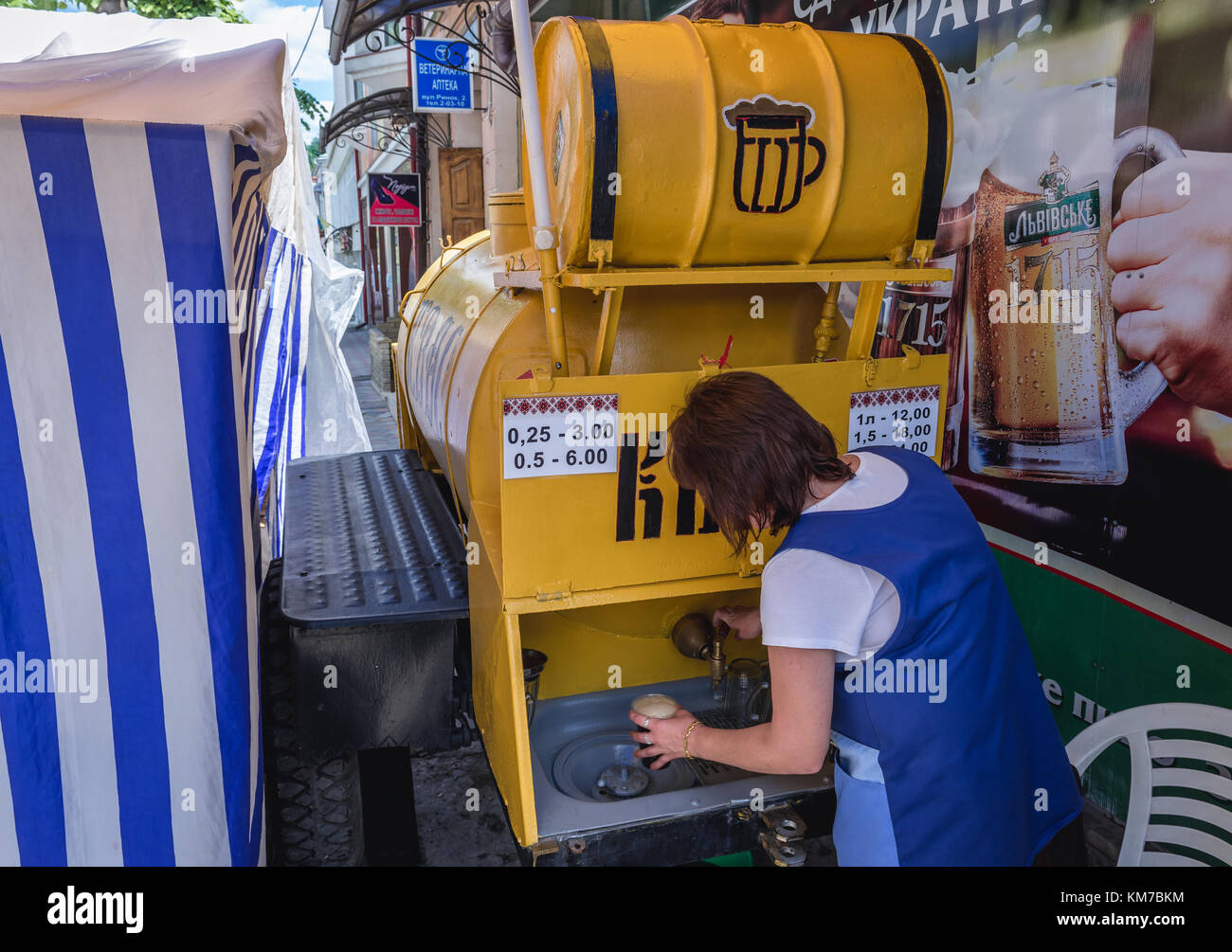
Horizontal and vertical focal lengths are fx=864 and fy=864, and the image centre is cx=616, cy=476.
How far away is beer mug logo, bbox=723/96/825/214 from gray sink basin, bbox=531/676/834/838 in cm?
154

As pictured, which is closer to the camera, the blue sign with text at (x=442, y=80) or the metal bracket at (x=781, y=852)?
the metal bracket at (x=781, y=852)

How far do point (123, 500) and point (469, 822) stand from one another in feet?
7.59

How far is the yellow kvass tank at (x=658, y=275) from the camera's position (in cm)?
214

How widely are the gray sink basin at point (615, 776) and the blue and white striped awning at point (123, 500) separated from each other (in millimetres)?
867

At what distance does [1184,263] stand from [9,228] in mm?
3458

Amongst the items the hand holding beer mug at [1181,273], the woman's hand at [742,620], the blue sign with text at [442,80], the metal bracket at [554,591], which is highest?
the blue sign with text at [442,80]

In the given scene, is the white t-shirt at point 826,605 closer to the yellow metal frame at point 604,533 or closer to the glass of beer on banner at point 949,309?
the yellow metal frame at point 604,533

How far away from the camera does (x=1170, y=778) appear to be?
2404 mm

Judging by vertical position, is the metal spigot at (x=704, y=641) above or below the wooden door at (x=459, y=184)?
below

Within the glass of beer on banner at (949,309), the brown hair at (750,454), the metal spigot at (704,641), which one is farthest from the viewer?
the glass of beer on banner at (949,309)

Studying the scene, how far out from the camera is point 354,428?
7609mm

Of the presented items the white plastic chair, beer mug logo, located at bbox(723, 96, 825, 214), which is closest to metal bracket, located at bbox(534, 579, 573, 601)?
beer mug logo, located at bbox(723, 96, 825, 214)

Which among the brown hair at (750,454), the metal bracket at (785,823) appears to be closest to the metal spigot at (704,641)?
the metal bracket at (785,823)

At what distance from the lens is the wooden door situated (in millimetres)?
13156
